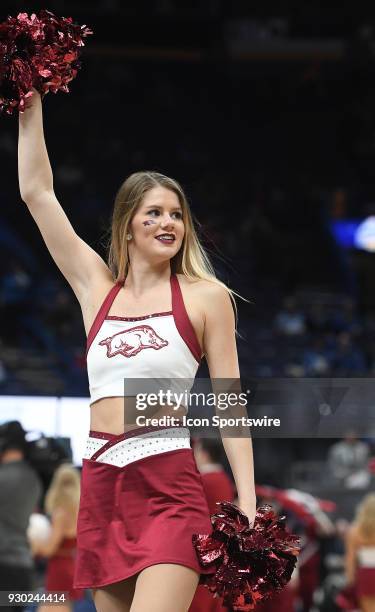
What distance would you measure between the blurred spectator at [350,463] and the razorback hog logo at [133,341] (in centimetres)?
478

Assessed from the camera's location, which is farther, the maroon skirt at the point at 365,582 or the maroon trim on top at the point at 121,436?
the maroon skirt at the point at 365,582

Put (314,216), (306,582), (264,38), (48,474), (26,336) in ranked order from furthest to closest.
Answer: (264,38), (314,216), (26,336), (306,582), (48,474)

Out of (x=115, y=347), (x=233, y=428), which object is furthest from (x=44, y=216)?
(x=233, y=428)

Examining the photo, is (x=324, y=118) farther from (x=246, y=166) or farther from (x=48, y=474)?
(x=48, y=474)

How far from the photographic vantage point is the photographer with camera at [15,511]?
5012mm

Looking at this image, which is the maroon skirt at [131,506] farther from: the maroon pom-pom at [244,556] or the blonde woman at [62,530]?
the blonde woman at [62,530]

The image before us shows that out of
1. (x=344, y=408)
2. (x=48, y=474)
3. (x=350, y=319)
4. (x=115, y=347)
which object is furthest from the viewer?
(x=350, y=319)

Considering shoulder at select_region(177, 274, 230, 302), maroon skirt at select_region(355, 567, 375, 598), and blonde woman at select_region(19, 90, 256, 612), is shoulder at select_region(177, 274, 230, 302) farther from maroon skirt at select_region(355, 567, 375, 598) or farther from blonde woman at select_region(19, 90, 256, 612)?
maroon skirt at select_region(355, 567, 375, 598)

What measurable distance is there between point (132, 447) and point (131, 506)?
0.14m

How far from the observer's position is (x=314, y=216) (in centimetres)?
1792

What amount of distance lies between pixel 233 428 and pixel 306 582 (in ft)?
14.5

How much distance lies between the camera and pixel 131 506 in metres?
2.66

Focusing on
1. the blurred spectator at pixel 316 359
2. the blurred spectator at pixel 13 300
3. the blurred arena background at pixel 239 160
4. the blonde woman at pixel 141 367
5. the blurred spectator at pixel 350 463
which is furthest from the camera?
the blurred arena background at pixel 239 160
